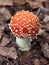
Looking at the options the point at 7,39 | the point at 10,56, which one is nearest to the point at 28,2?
the point at 7,39

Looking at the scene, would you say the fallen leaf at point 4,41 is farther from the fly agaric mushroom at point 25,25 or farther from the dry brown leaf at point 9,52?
the fly agaric mushroom at point 25,25

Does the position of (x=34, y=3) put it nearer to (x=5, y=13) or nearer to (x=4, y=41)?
(x=5, y=13)

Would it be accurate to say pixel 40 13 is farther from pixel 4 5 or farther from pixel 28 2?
pixel 4 5

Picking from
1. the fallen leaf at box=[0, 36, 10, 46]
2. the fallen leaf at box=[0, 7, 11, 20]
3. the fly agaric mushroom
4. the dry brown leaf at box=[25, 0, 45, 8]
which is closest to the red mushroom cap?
the fly agaric mushroom

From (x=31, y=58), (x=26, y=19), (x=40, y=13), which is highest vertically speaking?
(x=26, y=19)

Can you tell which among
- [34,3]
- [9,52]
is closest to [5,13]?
[34,3]

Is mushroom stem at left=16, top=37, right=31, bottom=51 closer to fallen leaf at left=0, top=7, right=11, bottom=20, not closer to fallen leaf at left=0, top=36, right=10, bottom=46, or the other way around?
fallen leaf at left=0, top=36, right=10, bottom=46
